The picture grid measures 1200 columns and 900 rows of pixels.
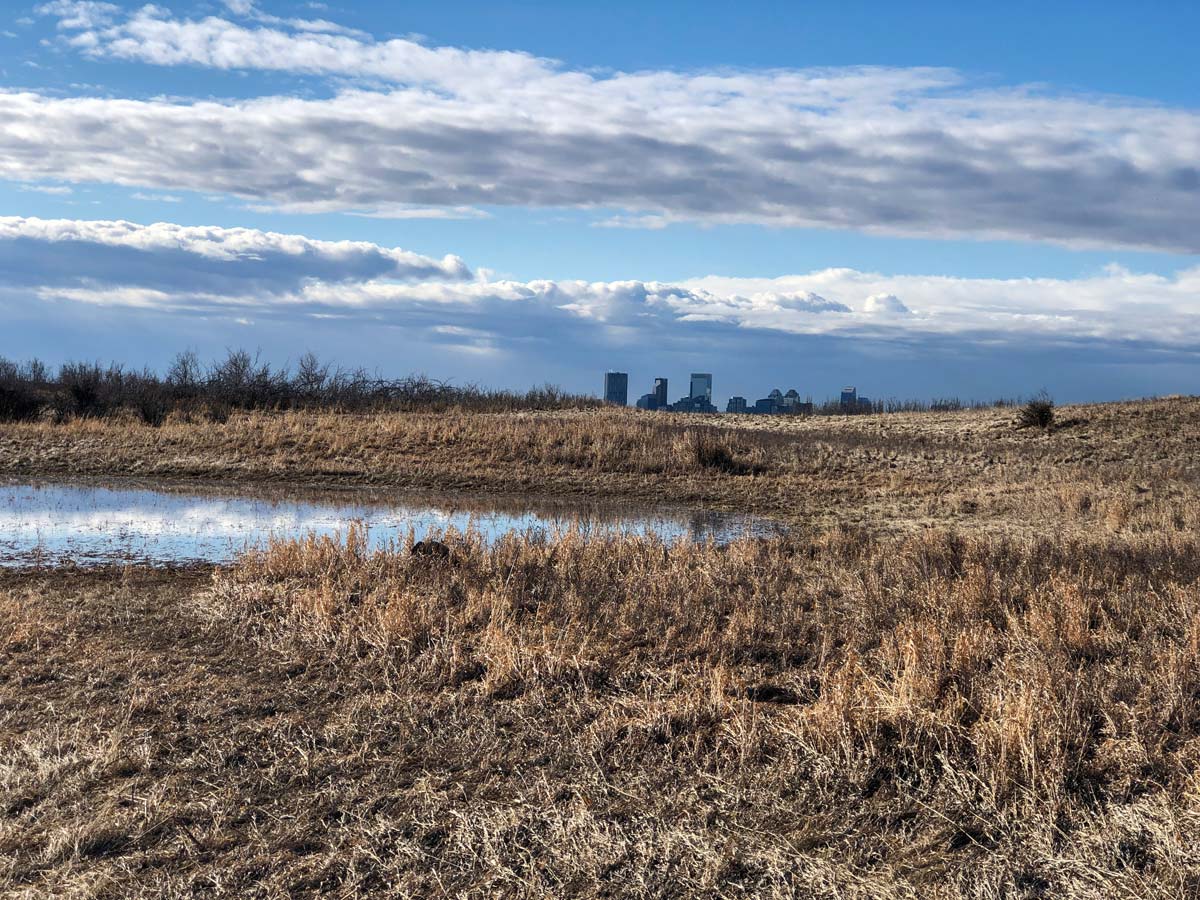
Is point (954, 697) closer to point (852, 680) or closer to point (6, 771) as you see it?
point (852, 680)

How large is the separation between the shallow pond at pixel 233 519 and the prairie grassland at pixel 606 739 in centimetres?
436

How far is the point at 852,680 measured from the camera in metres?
6.99

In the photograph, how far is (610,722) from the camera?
6.80m

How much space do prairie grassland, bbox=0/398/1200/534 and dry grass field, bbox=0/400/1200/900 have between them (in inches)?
291

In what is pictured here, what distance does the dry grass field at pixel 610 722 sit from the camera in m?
5.08

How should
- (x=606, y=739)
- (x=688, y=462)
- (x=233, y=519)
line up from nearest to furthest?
(x=606, y=739) < (x=233, y=519) < (x=688, y=462)

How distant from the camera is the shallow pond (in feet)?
47.7

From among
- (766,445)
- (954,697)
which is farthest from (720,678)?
(766,445)

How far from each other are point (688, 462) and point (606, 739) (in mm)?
19208

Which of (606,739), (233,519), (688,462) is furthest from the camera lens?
(688,462)

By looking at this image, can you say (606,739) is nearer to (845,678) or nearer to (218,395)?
(845,678)

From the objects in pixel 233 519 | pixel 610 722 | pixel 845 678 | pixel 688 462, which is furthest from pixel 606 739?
pixel 688 462

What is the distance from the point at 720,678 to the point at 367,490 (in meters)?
17.4

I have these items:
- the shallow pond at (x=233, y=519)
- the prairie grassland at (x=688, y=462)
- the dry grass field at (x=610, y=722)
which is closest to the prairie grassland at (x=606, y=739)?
the dry grass field at (x=610, y=722)
